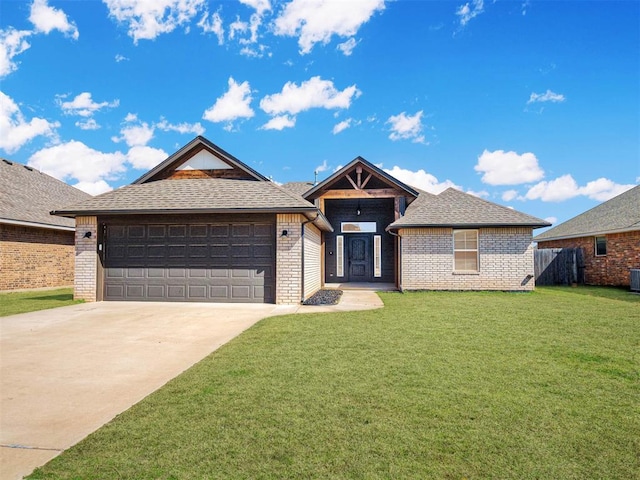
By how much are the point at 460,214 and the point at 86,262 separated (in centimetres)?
1321

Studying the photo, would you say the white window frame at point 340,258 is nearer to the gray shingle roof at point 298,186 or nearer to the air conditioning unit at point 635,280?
the gray shingle roof at point 298,186

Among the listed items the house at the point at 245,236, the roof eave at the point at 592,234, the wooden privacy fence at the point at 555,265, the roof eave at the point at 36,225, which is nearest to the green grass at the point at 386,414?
the house at the point at 245,236

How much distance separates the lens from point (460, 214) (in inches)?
537

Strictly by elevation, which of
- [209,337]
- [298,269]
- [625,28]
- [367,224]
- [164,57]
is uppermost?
[164,57]

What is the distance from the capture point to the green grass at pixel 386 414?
7.50 ft

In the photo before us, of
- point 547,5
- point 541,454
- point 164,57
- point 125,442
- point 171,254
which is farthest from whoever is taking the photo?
point 164,57

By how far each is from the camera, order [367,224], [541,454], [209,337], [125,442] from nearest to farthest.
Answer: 1. [541,454]
2. [125,442]
3. [209,337]
4. [367,224]

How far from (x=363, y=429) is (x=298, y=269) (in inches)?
288

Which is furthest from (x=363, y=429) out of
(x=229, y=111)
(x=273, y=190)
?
(x=229, y=111)

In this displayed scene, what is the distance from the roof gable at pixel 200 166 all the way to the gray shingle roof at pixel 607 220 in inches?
617

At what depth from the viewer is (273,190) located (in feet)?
36.6

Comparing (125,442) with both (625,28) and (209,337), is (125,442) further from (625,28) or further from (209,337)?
(625,28)

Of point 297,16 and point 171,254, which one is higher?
point 297,16

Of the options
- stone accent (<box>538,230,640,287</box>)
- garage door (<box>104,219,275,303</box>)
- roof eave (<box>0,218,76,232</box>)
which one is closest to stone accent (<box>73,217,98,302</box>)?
garage door (<box>104,219,275,303</box>)
